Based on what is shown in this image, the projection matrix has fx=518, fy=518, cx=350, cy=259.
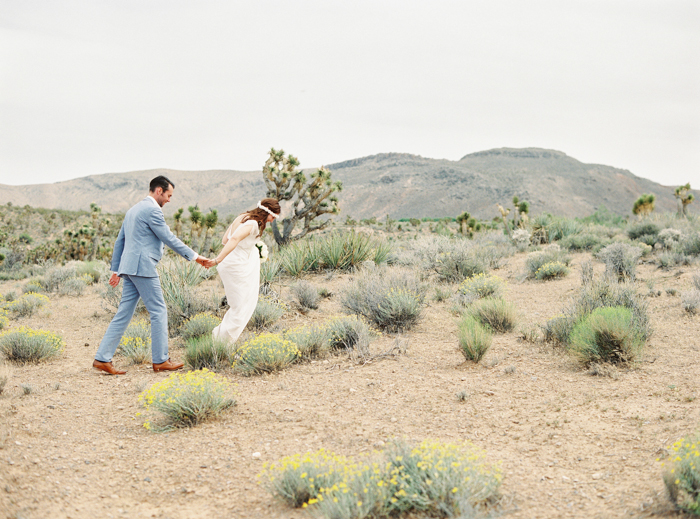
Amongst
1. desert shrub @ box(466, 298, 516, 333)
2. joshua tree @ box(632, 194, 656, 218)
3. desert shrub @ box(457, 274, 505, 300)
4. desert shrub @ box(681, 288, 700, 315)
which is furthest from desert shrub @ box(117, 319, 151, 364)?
joshua tree @ box(632, 194, 656, 218)

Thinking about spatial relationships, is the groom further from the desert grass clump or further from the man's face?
the desert grass clump

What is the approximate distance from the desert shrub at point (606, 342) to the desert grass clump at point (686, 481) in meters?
2.88

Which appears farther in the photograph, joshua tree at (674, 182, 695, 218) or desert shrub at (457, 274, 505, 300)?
joshua tree at (674, 182, 695, 218)

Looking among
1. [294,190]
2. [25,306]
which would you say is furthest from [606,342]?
[294,190]

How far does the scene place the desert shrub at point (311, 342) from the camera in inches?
262

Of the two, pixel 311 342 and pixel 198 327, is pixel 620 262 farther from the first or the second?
pixel 198 327

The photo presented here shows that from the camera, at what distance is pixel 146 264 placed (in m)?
5.95

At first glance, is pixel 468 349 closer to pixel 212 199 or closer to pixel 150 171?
pixel 212 199

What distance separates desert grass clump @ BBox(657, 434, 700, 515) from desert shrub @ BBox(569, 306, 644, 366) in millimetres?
2876

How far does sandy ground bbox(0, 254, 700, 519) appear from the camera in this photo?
11.1 feet

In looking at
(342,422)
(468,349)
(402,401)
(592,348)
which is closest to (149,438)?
(342,422)

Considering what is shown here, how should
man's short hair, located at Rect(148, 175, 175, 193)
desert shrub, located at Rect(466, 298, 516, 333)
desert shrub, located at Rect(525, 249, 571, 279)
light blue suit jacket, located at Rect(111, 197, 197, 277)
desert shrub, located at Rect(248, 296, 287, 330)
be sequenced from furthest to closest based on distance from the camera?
desert shrub, located at Rect(525, 249, 571, 279) < desert shrub, located at Rect(248, 296, 287, 330) < desert shrub, located at Rect(466, 298, 516, 333) < man's short hair, located at Rect(148, 175, 175, 193) < light blue suit jacket, located at Rect(111, 197, 197, 277)

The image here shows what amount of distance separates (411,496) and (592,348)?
3786 millimetres

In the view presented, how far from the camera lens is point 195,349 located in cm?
639
